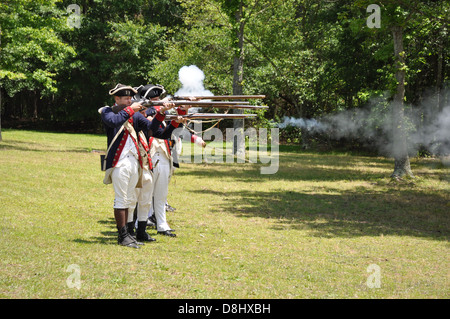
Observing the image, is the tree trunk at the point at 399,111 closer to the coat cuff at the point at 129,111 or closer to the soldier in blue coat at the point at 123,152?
the soldier in blue coat at the point at 123,152

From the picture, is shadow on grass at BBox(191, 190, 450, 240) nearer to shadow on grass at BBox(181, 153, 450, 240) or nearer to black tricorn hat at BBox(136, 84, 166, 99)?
shadow on grass at BBox(181, 153, 450, 240)

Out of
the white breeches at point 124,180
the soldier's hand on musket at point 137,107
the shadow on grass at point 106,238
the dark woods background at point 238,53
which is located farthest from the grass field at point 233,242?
the dark woods background at point 238,53

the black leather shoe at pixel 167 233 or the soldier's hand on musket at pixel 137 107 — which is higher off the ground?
the soldier's hand on musket at pixel 137 107

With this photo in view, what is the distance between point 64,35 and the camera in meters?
54.1

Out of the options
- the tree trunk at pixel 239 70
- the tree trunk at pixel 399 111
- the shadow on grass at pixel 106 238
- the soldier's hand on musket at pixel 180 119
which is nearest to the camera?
the shadow on grass at pixel 106 238

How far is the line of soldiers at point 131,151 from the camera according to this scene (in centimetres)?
859

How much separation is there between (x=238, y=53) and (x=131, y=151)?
21.2 meters

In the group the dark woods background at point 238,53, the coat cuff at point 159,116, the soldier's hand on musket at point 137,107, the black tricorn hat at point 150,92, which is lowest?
the coat cuff at point 159,116

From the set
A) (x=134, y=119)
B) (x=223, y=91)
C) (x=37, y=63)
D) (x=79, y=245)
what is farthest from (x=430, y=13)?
(x=37, y=63)

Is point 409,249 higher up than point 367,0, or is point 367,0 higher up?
point 367,0

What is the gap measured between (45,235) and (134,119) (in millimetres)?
2600

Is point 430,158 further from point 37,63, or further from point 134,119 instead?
point 37,63

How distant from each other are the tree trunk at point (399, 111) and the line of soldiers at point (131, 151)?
12995 millimetres

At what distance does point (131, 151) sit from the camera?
343 inches
